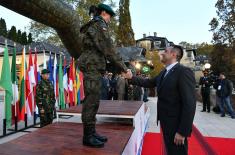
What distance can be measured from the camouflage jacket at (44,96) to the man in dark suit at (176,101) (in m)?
3.12

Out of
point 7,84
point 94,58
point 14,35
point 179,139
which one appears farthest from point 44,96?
point 14,35

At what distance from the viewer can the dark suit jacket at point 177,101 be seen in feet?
8.99

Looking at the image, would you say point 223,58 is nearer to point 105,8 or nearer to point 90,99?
point 105,8

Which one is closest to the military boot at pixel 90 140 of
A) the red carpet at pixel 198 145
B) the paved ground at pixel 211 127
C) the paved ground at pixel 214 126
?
the red carpet at pixel 198 145

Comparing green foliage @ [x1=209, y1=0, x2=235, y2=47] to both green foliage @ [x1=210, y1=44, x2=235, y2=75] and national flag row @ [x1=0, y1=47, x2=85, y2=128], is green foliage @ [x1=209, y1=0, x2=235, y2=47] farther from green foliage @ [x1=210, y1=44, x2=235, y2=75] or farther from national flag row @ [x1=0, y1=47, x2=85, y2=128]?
national flag row @ [x1=0, y1=47, x2=85, y2=128]

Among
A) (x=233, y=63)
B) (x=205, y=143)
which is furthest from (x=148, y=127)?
(x=233, y=63)

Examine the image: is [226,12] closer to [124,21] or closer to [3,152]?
[3,152]

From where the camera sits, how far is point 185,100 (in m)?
2.75

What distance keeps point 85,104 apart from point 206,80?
8951 millimetres

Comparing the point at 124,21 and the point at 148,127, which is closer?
the point at 148,127

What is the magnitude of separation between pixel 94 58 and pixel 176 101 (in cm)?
108

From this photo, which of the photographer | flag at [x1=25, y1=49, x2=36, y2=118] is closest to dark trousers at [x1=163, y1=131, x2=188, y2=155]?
flag at [x1=25, y1=49, x2=36, y2=118]

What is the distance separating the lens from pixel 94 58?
293cm

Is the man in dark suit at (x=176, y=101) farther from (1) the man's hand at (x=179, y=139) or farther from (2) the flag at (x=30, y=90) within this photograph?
(2) the flag at (x=30, y=90)
